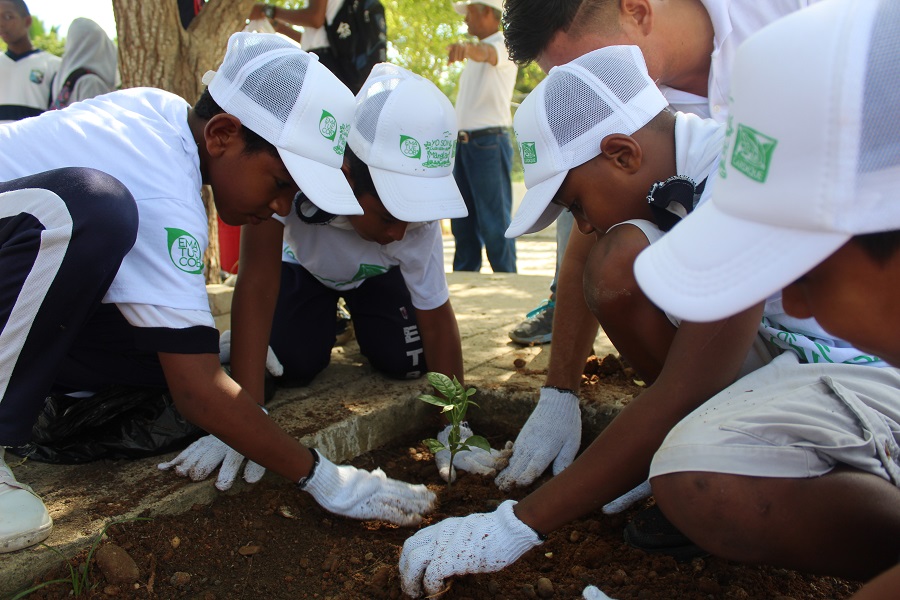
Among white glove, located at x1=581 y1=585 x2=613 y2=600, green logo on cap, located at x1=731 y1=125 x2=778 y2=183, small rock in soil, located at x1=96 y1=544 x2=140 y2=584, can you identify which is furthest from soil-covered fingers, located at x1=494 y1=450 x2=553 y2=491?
green logo on cap, located at x1=731 y1=125 x2=778 y2=183

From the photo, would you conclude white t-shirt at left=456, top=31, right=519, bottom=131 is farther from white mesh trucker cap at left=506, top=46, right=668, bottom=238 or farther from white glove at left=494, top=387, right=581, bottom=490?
white mesh trucker cap at left=506, top=46, right=668, bottom=238

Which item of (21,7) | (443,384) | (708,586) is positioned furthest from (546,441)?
(21,7)

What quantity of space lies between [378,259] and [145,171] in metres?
1.10

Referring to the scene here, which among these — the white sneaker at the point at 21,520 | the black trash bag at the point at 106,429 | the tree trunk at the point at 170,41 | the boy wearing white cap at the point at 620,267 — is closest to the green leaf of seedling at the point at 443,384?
the boy wearing white cap at the point at 620,267

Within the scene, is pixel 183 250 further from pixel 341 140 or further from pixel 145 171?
pixel 341 140

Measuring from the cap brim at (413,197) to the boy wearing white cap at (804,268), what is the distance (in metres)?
1.14

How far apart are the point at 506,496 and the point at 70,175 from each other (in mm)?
1407

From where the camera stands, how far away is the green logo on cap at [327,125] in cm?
199

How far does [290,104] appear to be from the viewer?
193 centimetres

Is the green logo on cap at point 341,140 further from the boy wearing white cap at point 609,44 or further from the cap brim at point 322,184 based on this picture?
the boy wearing white cap at point 609,44

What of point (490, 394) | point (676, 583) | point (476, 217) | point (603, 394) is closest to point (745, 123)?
point (676, 583)

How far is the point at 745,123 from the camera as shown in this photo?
89cm

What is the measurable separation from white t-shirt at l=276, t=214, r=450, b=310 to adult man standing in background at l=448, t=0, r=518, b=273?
2.45 m

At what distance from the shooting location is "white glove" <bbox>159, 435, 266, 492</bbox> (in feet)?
6.42
